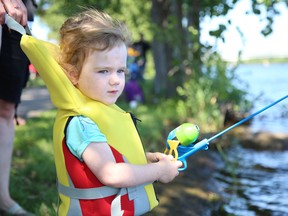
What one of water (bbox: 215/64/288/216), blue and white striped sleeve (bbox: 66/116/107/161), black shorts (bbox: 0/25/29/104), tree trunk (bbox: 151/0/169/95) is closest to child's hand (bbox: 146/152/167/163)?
blue and white striped sleeve (bbox: 66/116/107/161)

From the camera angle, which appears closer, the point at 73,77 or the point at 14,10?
the point at 73,77

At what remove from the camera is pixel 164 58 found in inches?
349

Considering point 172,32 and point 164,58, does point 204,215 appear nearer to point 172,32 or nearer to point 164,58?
point 172,32

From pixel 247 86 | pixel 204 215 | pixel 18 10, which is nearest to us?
pixel 18 10

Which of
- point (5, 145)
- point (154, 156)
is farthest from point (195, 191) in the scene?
point (154, 156)

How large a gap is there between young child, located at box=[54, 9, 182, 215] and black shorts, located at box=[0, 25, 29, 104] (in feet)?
3.11

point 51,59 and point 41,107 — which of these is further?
point 41,107

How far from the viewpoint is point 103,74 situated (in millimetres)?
1584

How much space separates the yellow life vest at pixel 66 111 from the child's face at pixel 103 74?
0.12 ft

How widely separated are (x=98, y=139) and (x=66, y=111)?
0.19m

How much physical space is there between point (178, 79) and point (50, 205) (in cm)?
510

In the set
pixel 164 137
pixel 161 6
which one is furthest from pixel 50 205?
pixel 161 6

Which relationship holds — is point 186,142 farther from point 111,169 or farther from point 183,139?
point 111,169

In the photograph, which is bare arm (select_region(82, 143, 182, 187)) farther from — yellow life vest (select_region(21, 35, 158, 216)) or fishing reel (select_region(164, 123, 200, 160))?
fishing reel (select_region(164, 123, 200, 160))
